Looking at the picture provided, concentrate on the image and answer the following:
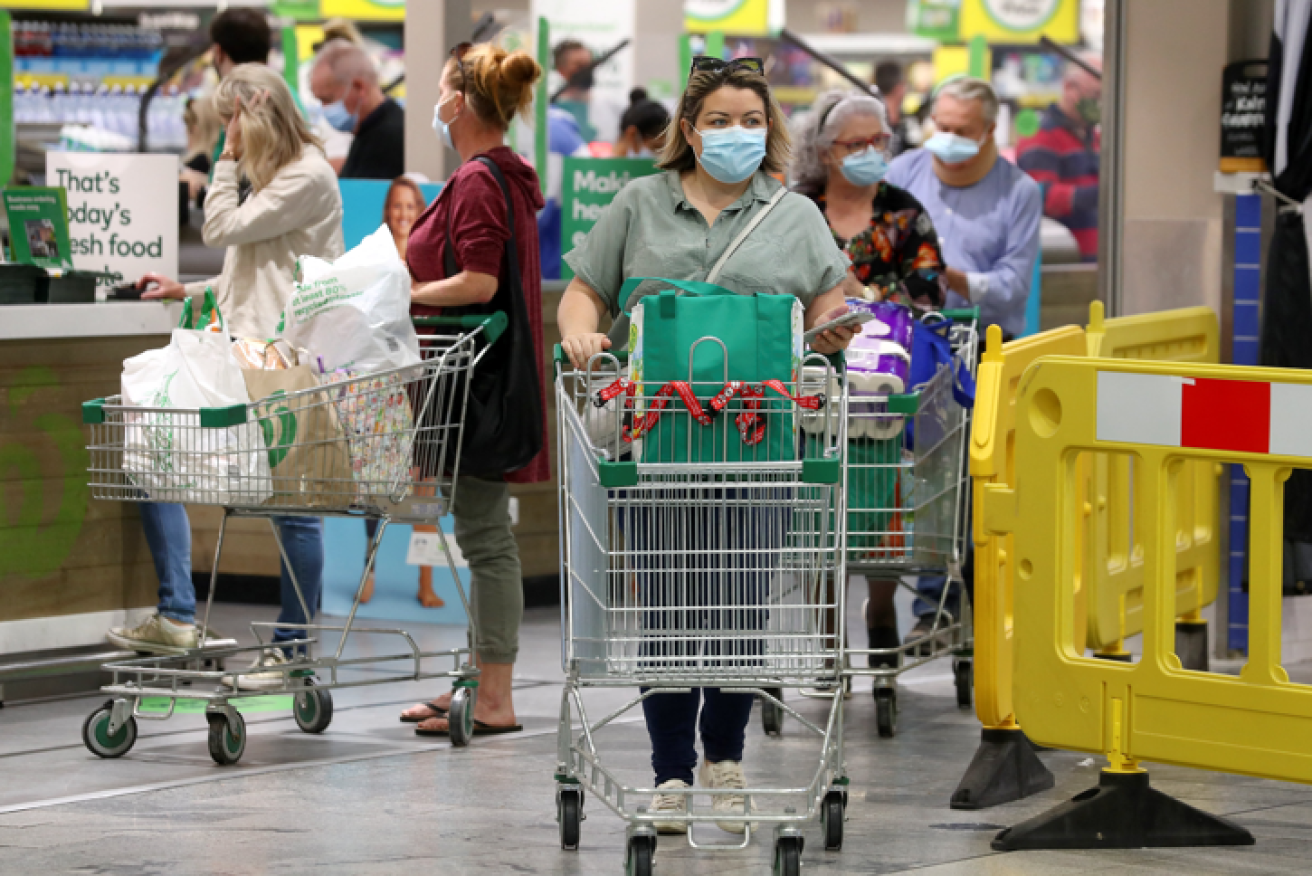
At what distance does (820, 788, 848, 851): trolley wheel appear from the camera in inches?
172

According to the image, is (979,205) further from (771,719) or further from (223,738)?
(223,738)

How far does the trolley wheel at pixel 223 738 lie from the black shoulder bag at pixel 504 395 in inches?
38.1

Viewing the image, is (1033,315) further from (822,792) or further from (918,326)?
(822,792)

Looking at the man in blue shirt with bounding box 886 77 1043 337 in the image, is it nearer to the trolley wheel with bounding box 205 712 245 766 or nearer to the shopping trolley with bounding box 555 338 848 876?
the shopping trolley with bounding box 555 338 848 876

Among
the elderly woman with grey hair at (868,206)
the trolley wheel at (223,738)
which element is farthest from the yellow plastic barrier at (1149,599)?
the trolley wheel at (223,738)

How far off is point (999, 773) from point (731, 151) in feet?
5.71

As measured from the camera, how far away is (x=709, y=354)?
414 centimetres

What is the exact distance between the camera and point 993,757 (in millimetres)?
4906

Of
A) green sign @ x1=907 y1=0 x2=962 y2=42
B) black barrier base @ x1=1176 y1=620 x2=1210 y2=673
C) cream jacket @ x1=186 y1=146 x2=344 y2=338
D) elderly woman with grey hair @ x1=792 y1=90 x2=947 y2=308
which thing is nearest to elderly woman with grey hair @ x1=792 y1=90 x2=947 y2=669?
elderly woman with grey hair @ x1=792 y1=90 x2=947 y2=308

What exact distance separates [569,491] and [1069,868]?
1.39m

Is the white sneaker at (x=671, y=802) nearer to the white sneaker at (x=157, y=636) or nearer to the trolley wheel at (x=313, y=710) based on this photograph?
the trolley wheel at (x=313, y=710)

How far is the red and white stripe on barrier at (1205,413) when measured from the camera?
162 inches

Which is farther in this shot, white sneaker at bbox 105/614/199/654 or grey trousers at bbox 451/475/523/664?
white sneaker at bbox 105/614/199/654

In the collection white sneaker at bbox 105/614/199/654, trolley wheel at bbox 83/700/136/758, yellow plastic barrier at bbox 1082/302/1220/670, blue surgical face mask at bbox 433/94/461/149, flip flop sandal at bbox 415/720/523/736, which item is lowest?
flip flop sandal at bbox 415/720/523/736
